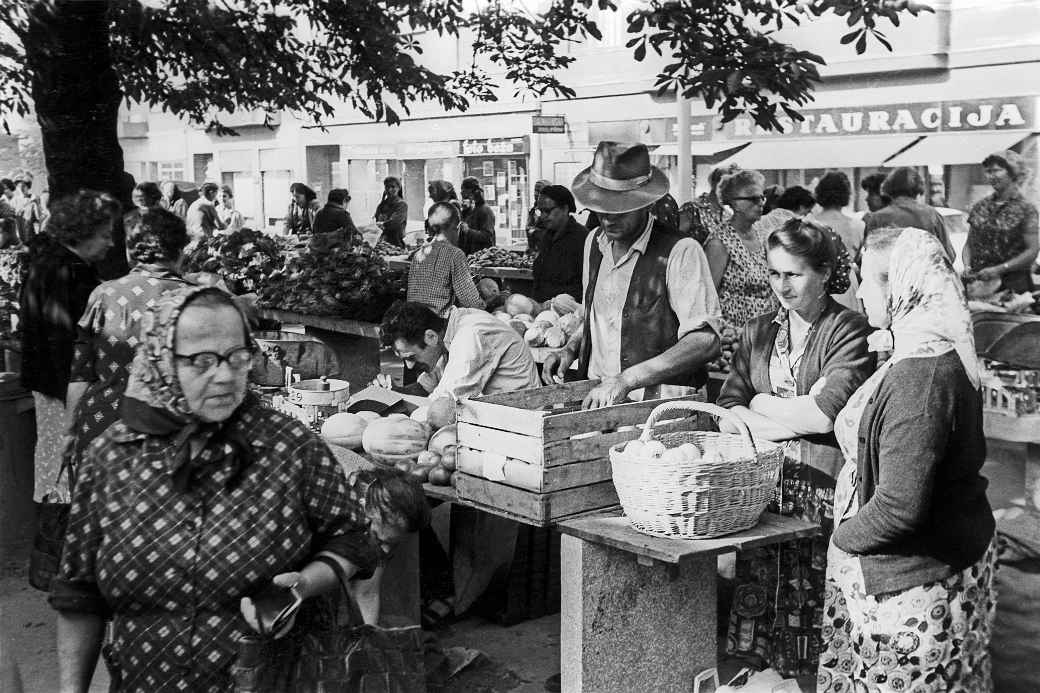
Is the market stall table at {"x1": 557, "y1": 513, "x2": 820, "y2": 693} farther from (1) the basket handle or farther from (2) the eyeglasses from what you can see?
(2) the eyeglasses

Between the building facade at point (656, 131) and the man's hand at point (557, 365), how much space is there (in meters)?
1.21

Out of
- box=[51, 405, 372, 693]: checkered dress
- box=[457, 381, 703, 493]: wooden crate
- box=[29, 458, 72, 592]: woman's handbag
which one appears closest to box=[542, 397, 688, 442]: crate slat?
box=[457, 381, 703, 493]: wooden crate

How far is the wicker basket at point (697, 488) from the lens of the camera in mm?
3533

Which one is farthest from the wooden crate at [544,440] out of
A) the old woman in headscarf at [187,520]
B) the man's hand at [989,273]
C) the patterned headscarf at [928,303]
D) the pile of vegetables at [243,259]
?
the pile of vegetables at [243,259]

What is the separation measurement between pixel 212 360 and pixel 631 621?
1.86 meters

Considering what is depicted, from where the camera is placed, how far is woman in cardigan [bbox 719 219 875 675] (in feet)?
13.1

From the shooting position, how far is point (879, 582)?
346 cm

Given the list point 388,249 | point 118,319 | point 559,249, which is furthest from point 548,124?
point 388,249

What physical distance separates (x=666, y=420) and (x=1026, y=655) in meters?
1.52

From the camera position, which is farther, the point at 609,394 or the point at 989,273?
the point at 989,273

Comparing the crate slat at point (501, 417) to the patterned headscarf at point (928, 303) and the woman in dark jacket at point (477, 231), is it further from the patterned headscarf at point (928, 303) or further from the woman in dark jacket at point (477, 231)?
the woman in dark jacket at point (477, 231)

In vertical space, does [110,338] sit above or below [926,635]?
above

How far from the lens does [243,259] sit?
9578 millimetres

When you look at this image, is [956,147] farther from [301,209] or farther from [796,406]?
[301,209]
